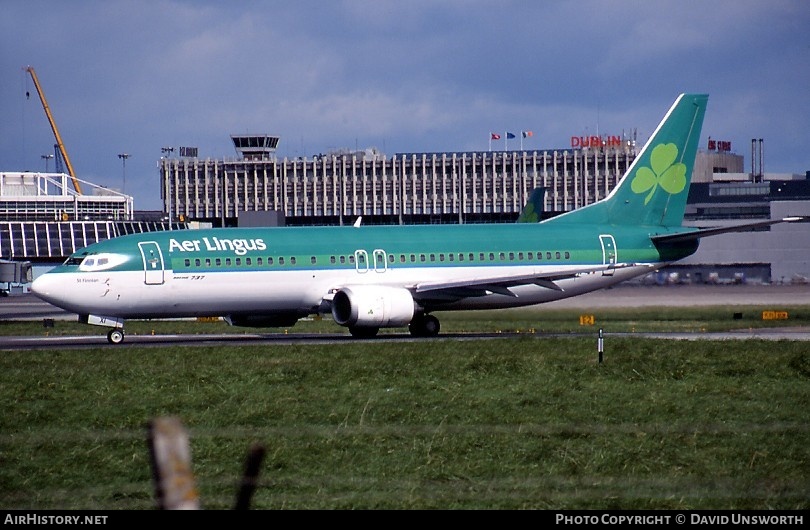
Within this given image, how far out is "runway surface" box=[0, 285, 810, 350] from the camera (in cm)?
4628

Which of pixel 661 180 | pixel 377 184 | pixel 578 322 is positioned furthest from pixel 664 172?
pixel 377 184

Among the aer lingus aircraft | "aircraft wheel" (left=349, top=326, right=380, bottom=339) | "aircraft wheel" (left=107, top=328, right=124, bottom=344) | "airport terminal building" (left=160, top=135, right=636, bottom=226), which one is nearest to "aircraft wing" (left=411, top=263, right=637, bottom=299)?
the aer lingus aircraft

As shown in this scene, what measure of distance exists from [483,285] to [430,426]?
84.9 ft

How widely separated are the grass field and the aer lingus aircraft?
27.4 ft

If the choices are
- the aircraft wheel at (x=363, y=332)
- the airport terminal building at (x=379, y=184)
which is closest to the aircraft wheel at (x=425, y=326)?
the aircraft wheel at (x=363, y=332)

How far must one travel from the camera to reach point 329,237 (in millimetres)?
49000

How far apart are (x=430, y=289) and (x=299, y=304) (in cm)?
529

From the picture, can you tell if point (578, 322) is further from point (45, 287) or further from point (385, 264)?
point (45, 287)

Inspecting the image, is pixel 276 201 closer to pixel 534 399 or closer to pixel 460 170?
pixel 460 170

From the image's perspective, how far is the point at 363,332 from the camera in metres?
48.3

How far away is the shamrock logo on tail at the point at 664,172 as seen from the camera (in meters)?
55.1

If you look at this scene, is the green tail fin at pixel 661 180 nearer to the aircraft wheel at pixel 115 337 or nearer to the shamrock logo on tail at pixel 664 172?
the shamrock logo on tail at pixel 664 172

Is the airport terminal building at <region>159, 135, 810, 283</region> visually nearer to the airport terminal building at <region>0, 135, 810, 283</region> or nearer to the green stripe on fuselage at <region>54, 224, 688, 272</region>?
the airport terminal building at <region>0, 135, 810, 283</region>

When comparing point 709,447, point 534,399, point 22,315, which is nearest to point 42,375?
point 534,399
